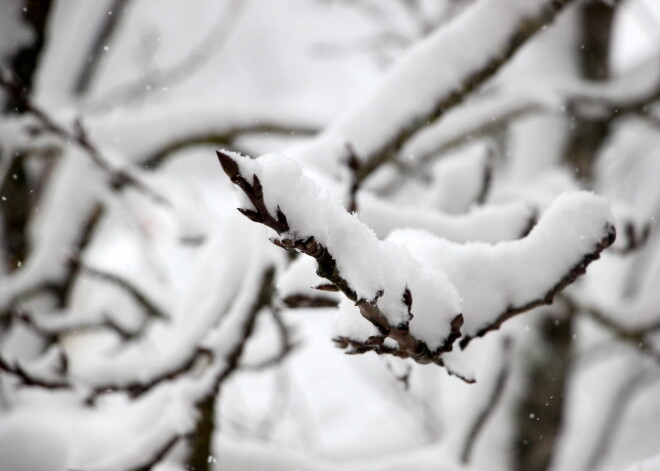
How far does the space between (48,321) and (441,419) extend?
80.3 inches

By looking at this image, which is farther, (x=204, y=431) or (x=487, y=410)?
(x=487, y=410)

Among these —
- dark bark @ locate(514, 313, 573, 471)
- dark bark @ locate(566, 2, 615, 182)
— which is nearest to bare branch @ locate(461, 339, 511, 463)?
dark bark @ locate(514, 313, 573, 471)

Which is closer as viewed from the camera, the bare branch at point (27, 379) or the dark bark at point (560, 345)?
the bare branch at point (27, 379)

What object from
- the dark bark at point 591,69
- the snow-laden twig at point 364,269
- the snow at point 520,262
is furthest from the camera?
the dark bark at point 591,69

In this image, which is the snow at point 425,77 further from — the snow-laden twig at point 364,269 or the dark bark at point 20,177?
the dark bark at point 20,177

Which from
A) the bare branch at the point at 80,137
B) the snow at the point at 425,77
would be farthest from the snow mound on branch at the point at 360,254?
the bare branch at the point at 80,137

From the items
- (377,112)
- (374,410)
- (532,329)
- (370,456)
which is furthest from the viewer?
(374,410)

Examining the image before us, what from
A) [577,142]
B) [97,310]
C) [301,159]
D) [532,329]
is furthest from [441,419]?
[301,159]

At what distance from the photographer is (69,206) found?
5.74 ft

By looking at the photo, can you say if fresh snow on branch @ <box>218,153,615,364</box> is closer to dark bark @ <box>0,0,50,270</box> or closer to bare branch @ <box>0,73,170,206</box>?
bare branch @ <box>0,73,170,206</box>

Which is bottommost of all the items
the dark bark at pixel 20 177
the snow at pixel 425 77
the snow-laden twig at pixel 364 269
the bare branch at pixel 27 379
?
the snow-laden twig at pixel 364 269

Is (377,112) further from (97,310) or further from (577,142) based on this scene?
(577,142)

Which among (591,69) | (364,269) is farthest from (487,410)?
(591,69)

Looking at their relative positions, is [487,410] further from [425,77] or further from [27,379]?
[27,379]
